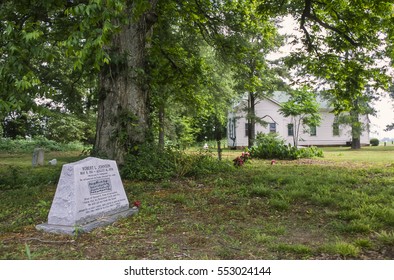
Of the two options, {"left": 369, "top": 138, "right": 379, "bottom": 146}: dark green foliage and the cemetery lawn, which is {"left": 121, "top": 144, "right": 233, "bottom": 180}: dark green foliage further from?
{"left": 369, "top": 138, "right": 379, "bottom": 146}: dark green foliage

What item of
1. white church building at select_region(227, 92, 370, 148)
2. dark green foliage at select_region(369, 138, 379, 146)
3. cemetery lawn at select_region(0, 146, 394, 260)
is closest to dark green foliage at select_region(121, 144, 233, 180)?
cemetery lawn at select_region(0, 146, 394, 260)

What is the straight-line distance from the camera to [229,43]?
44.7ft

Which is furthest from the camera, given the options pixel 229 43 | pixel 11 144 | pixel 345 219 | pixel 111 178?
pixel 11 144

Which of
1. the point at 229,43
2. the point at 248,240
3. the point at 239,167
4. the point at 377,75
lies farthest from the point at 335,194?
the point at 229,43

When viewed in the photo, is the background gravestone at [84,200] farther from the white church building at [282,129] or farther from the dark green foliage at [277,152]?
the white church building at [282,129]

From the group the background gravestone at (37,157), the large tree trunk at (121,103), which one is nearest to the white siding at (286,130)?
the background gravestone at (37,157)

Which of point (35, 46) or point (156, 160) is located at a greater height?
point (35, 46)

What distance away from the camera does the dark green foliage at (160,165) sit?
9.35 m

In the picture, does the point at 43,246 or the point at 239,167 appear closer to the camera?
the point at 43,246

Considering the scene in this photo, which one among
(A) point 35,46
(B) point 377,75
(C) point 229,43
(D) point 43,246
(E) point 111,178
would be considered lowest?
(D) point 43,246

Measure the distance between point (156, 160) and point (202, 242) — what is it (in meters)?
5.40

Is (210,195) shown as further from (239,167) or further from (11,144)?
(11,144)

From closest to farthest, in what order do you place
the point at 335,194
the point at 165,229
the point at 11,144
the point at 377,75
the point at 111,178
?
the point at 165,229 → the point at 111,178 → the point at 335,194 → the point at 377,75 → the point at 11,144

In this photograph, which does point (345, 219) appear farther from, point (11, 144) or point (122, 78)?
point (11, 144)
